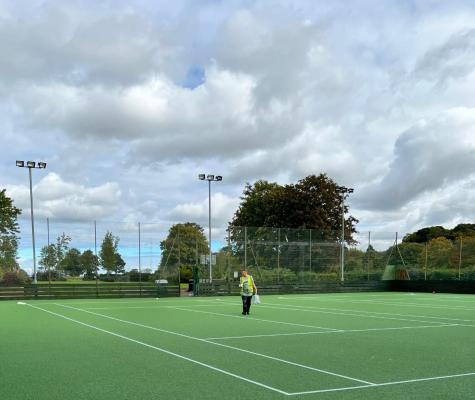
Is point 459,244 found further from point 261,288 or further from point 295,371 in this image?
point 295,371

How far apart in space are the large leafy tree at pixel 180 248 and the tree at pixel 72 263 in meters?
4.96

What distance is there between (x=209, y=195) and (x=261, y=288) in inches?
272

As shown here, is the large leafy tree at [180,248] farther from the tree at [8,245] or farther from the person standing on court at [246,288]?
the person standing on court at [246,288]

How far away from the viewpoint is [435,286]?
41219mm

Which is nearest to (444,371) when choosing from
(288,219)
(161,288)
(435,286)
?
(161,288)

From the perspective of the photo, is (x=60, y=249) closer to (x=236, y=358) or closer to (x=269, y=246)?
(x=269, y=246)

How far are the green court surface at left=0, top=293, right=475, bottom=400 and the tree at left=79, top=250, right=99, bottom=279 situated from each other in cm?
1521

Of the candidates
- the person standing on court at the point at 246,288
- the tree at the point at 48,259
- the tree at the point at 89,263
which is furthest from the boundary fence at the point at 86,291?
the person standing on court at the point at 246,288

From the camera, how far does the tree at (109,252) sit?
3366 cm

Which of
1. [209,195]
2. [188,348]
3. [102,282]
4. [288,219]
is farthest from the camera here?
[288,219]

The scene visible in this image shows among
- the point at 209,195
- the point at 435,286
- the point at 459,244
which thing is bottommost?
the point at 435,286

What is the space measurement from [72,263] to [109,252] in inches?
87.3

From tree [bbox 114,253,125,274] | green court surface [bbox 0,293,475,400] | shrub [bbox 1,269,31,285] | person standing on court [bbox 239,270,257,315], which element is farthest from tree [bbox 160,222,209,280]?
green court surface [bbox 0,293,475,400]

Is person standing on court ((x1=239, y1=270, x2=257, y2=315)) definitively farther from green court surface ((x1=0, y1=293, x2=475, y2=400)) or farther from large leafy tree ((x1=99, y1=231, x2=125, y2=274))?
large leafy tree ((x1=99, y1=231, x2=125, y2=274))
